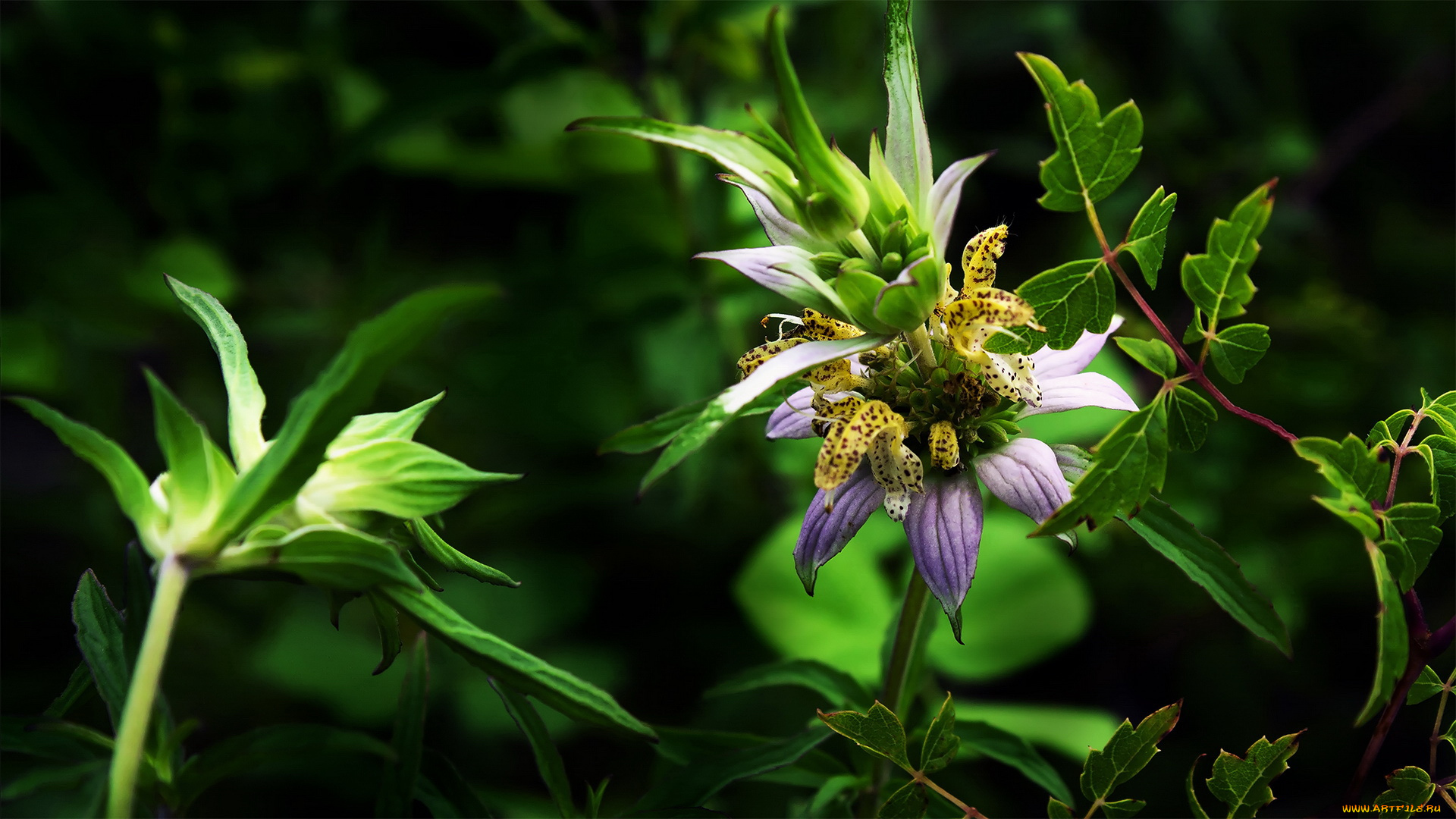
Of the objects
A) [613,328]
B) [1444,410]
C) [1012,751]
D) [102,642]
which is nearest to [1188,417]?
[1444,410]

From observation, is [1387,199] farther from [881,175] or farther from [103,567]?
[103,567]

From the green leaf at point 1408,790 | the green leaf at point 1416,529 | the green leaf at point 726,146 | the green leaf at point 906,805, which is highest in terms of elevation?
the green leaf at point 726,146

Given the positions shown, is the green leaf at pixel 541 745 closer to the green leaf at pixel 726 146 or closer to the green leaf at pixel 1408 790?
the green leaf at pixel 726 146

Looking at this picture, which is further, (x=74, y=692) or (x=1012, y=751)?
(x=1012, y=751)

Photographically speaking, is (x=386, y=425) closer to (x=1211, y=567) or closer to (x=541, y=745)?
(x=541, y=745)

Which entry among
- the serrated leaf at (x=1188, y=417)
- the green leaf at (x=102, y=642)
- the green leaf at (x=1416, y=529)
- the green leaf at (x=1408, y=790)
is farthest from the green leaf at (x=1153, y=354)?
the green leaf at (x=102, y=642)

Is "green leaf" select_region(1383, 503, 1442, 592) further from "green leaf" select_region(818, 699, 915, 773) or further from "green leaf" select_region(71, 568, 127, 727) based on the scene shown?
"green leaf" select_region(71, 568, 127, 727)

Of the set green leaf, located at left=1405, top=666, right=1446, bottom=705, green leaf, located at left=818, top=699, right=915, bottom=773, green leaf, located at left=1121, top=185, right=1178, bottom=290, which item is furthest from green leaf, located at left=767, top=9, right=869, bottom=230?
green leaf, located at left=1405, top=666, right=1446, bottom=705
